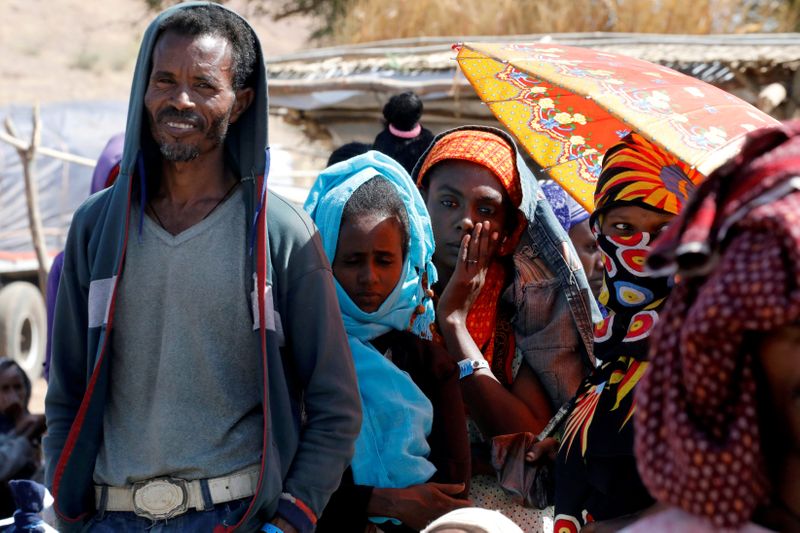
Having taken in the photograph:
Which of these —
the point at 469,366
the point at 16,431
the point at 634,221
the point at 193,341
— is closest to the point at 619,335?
the point at 634,221

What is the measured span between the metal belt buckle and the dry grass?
8457 millimetres

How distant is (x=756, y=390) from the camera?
173cm

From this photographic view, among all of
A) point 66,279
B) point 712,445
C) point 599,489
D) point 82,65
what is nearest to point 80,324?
point 66,279

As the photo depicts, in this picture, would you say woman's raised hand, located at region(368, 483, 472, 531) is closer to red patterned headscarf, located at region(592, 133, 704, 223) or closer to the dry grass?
red patterned headscarf, located at region(592, 133, 704, 223)

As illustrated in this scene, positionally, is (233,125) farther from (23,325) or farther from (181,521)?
(23,325)

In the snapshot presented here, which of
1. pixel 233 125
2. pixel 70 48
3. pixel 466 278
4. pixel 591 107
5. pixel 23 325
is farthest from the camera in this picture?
pixel 70 48

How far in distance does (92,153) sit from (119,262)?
14463mm

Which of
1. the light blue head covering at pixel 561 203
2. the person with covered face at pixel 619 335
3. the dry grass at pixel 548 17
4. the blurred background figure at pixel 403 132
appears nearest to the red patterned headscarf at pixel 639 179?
the person with covered face at pixel 619 335

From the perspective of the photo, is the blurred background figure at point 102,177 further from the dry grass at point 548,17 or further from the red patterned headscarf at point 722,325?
the dry grass at point 548,17

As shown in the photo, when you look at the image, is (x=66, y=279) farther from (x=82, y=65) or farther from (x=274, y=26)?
(x=274, y=26)

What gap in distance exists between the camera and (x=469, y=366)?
12.8 feet

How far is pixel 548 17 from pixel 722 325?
30.9ft

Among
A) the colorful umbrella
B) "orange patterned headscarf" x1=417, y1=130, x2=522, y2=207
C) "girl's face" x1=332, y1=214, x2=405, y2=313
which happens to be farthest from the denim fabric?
"orange patterned headscarf" x1=417, y1=130, x2=522, y2=207

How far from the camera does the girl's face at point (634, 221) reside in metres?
3.20
